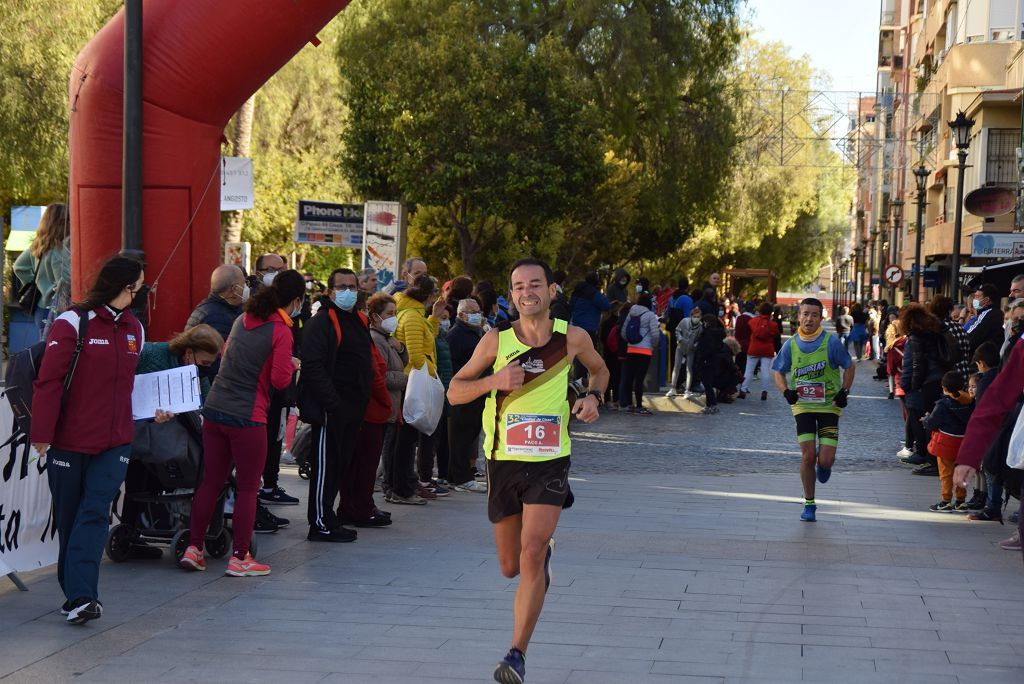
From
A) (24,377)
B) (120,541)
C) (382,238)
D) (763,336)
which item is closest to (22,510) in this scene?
(120,541)

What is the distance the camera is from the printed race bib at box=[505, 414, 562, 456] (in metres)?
6.13

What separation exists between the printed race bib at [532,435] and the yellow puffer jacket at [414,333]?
16.6ft

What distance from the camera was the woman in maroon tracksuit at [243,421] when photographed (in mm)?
8180

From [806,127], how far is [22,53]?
30.1 m

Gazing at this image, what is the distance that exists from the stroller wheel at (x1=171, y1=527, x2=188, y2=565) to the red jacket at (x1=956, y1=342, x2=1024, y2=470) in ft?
14.5

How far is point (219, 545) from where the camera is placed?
876 centimetres

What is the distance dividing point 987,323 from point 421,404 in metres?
7.44

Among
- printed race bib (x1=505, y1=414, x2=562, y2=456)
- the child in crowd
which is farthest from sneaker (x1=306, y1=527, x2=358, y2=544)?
the child in crowd

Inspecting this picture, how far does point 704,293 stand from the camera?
23.7 metres

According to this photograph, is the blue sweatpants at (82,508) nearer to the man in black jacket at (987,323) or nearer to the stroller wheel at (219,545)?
the stroller wheel at (219,545)

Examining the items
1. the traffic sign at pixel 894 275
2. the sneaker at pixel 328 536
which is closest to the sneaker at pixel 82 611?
the sneaker at pixel 328 536

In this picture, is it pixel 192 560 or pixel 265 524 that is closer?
pixel 192 560

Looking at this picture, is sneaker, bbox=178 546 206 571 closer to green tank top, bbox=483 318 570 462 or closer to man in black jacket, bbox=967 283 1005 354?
green tank top, bbox=483 318 570 462

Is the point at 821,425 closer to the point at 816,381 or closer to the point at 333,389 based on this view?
the point at 816,381
